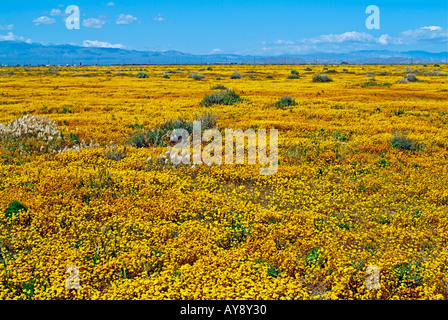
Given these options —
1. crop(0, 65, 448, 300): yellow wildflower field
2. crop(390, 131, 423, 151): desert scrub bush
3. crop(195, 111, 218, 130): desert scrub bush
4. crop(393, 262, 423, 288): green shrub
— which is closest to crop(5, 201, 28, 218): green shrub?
crop(0, 65, 448, 300): yellow wildflower field

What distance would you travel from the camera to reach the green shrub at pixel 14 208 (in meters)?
8.40

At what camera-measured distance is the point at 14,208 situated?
852 centimetres

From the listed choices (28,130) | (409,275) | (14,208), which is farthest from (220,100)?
(409,275)

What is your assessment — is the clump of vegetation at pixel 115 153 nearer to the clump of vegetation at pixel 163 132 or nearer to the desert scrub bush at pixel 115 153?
the desert scrub bush at pixel 115 153

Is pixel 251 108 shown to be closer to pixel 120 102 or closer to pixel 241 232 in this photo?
pixel 120 102

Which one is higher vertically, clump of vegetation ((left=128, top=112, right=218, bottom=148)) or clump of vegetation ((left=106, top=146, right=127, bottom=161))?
clump of vegetation ((left=128, top=112, right=218, bottom=148))

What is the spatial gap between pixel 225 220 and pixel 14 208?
198 inches

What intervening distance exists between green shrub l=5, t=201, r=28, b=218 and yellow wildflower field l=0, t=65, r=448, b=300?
4cm

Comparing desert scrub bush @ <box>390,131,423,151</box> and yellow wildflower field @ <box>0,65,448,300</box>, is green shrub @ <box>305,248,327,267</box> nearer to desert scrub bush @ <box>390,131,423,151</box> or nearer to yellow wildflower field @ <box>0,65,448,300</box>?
yellow wildflower field @ <box>0,65,448,300</box>

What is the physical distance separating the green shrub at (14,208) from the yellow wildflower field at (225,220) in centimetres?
4

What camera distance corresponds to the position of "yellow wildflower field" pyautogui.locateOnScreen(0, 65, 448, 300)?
6035 mm

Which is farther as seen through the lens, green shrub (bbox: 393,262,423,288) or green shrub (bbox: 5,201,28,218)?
green shrub (bbox: 5,201,28,218)
